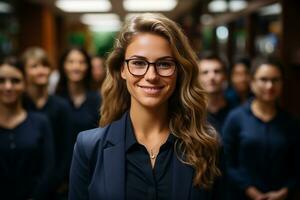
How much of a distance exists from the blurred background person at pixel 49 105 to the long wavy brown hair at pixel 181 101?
63.2 inches

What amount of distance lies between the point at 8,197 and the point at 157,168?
1.53m

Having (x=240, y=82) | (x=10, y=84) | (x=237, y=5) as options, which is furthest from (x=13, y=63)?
(x=237, y=5)

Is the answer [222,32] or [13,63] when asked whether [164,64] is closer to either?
[13,63]

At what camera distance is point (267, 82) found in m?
3.26

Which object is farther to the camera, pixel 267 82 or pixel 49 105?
pixel 49 105

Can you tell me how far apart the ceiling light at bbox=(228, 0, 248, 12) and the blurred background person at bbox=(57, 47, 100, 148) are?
3.15 m

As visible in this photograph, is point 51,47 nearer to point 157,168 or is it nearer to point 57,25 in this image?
point 57,25

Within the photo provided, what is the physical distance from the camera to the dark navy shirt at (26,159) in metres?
2.88

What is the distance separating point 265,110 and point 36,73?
1995mm

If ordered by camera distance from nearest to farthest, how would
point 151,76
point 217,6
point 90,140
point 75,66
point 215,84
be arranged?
1. point 151,76
2. point 90,140
3. point 215,84
4. point 75,66
5. point 217,6

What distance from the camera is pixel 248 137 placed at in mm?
3172

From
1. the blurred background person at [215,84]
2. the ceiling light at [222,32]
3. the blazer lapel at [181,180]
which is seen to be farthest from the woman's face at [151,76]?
the ceiling light at [222,32]

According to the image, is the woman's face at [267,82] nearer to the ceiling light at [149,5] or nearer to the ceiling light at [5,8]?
the ceiling light at [5,8]

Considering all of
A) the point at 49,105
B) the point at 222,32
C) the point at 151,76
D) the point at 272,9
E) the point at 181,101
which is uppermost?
the point at 272,9
